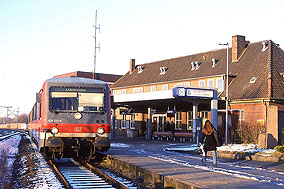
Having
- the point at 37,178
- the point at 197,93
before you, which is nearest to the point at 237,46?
the point at 197,93

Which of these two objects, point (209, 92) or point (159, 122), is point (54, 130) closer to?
point (209, 92)

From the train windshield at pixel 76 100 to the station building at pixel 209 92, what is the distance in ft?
33.2

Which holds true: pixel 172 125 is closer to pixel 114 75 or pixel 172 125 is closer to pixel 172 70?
pixel 172 70

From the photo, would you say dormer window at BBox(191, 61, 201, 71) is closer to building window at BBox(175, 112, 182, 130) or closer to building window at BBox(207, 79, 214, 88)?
building window at BBox(207, 79, 214, 88)

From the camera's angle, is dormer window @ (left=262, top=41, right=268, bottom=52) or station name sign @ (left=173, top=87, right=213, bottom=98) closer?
station name sign @ (left=173, top=87, right=213, bottom=98)

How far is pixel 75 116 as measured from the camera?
14.4 meters

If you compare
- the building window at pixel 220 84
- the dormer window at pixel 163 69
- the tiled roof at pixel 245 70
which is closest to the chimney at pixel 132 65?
the tiled roof at pixel 245 70

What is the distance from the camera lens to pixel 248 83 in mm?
35062

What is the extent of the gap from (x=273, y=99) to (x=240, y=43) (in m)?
10.2

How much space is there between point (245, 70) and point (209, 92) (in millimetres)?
11849

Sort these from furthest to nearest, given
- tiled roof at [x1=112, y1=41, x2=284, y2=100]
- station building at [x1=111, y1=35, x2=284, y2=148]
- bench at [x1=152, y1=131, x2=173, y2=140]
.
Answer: bench at [x1=152, y1=131, x2=173, y2=140] < tiled roof at [x1=112, y1=41, x2=284, y2=100] < station building at [x1=111, y1=35, x2=284, y2=148]

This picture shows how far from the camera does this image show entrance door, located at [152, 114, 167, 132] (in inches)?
1704

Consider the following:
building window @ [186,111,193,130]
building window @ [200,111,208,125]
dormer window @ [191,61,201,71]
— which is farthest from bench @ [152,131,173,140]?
dormer window @ [191,61,201,71]

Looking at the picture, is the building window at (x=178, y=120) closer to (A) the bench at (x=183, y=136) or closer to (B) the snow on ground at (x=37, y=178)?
(A) the bench at (x=183, y=136)
